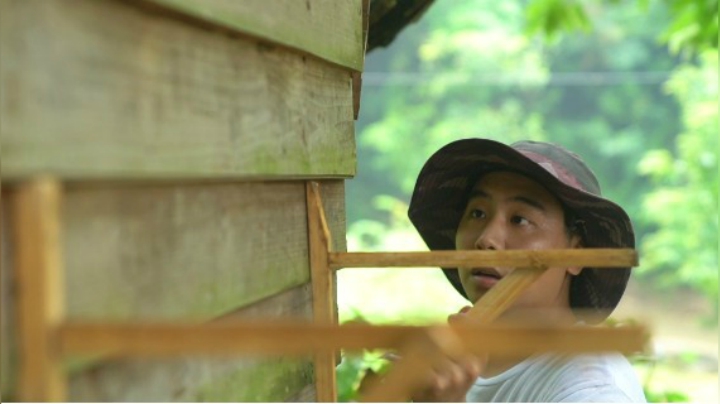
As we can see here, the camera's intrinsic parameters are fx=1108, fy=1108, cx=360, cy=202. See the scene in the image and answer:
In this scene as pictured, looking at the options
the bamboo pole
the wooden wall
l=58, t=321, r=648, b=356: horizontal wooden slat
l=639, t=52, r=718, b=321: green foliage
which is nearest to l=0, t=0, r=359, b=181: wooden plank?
the wooden wall

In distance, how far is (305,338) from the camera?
1.00 metres

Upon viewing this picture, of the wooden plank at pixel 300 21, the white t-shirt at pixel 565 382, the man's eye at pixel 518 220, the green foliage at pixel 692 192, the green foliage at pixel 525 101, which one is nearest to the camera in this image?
the wooden plank at pixel 300 21

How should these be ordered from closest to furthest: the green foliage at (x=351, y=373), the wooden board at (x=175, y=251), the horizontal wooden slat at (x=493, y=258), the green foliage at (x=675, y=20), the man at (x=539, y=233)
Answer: the wooden board at (x=175, y=251), the horizontal wooden slat at (x=493, y=258), the man at (x=539, y=233), the green foliage at (x=351, y=373), the green foliage at (x=675, y=20)

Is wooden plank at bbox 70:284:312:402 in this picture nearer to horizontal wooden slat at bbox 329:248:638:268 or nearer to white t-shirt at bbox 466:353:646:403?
horizontal wooden slat at bbox 329:248:638:268

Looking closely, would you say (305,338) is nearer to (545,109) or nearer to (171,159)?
(171,159)

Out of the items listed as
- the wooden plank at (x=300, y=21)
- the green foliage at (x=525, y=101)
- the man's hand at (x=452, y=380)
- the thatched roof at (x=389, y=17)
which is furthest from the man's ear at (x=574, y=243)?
the green foliage at (x=525, y=101)

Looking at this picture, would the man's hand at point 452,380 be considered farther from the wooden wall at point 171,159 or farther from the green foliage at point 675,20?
the green foliage at point 675,20

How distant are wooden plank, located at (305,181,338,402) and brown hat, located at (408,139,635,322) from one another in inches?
17.7

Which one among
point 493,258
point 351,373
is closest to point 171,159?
point 493,258

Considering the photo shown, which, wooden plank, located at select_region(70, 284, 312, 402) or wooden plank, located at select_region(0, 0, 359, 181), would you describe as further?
wooden plank, located at select_region(70, 284, 312, 402)

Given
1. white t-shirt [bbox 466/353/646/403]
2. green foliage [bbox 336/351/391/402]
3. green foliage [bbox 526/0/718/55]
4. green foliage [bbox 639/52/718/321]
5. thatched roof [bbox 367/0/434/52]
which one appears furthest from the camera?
green foliage [bbox 639/52/718/321]

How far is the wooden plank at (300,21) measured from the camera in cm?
137

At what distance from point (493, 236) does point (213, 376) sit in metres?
0.94

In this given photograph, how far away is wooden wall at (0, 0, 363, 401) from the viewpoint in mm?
1034
